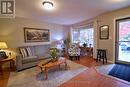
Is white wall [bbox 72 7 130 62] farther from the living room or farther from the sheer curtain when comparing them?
the sheer curtain

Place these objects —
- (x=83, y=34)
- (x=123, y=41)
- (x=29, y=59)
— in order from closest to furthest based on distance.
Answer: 1. (x=29, y=59)
2. (x=123, y=41)
3. (x=83, y=34)

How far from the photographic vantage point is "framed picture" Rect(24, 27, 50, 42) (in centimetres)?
552

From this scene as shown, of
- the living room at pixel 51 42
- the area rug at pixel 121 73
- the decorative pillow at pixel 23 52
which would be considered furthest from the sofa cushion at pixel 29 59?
the area rug at pixel 121 73

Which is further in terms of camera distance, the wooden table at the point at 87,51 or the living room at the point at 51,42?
the wooden table at the point at 87,51

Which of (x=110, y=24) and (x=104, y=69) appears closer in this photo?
(x=104, y=69)

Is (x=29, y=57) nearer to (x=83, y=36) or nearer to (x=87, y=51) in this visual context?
(x=87, y=51)

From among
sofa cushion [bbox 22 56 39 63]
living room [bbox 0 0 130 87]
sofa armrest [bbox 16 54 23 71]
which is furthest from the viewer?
sofa cushion [bbox 22 56 39 63]

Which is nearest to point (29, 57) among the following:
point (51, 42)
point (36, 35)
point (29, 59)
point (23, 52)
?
point (29, 59)

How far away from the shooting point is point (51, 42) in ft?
22.4

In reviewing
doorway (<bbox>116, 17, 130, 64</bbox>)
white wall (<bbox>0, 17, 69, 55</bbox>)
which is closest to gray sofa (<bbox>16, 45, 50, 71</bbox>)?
white wall (<bbox>0, 17, 69, 55</bbox>)

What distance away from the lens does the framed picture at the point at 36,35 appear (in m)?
5.52

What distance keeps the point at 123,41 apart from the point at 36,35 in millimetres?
4499

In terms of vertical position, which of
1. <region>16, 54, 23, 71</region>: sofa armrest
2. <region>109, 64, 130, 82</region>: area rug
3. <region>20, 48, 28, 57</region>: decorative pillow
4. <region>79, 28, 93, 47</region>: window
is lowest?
<region>109, 64, 130, 82</region>: area rug

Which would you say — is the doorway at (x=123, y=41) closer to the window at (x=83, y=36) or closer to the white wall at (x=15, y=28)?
the window at (x=83, y=36)
